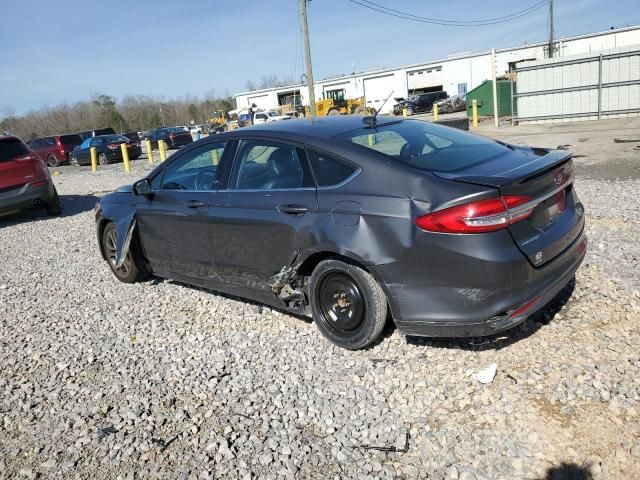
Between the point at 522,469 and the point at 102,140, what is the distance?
26.3 metres

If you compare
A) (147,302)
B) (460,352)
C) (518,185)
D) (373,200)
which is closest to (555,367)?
(460,352)

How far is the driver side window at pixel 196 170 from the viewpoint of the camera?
180 inches

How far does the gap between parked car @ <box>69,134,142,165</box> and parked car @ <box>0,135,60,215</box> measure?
1509 cm

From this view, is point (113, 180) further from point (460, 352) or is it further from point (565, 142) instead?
point (460, 352)

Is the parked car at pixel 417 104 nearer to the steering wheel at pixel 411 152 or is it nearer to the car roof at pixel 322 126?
the car roof at pixel 322 126

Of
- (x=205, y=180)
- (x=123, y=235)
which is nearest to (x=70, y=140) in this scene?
(x=123, y=235)

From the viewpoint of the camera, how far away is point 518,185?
10.2 ft

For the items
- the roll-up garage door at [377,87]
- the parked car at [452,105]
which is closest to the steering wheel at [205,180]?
the parked car at [452,105]

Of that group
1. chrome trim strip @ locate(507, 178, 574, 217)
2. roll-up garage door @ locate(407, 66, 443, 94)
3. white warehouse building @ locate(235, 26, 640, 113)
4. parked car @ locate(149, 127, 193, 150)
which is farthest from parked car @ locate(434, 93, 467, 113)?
chrome trim strip @ locate(507, 178, 574, 217)

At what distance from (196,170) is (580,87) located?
66.1ft

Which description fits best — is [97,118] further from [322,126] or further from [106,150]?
[322,126]

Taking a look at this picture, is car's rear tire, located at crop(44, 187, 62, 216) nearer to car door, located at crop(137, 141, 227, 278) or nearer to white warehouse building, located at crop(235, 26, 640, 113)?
car door, located at crop(137, 141, 227, 278)

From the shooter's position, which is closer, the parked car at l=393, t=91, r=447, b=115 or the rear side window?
the rear side window

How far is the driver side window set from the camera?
457cm
